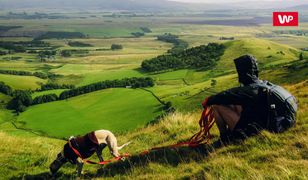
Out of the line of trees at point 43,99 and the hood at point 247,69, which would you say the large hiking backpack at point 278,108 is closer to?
the hood at point 247,69

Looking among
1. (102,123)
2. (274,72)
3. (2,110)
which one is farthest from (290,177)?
(2,110)

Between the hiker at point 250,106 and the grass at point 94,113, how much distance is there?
7169 centimetres

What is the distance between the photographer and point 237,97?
9.98 m

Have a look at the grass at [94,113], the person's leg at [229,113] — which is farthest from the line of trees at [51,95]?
the person's leg at [229,113]

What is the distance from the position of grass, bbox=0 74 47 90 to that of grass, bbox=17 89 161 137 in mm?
35625

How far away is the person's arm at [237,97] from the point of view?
9906mm

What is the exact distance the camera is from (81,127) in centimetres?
9588

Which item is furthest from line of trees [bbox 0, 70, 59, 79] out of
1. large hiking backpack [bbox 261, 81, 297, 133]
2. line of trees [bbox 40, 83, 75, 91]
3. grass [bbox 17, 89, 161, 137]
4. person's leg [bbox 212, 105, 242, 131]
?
large hiking backpack [bbox 261, 81, 297, 133]

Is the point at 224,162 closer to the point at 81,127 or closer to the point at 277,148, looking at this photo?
the point at 277,148

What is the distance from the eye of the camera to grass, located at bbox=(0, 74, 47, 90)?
6166 inches

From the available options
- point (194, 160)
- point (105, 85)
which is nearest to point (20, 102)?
point (105, 85)

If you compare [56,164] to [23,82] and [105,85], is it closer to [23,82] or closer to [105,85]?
[105,85]

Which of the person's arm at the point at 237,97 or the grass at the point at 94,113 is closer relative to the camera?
the person's arm at the point at 237,97

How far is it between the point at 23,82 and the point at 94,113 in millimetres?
68420
